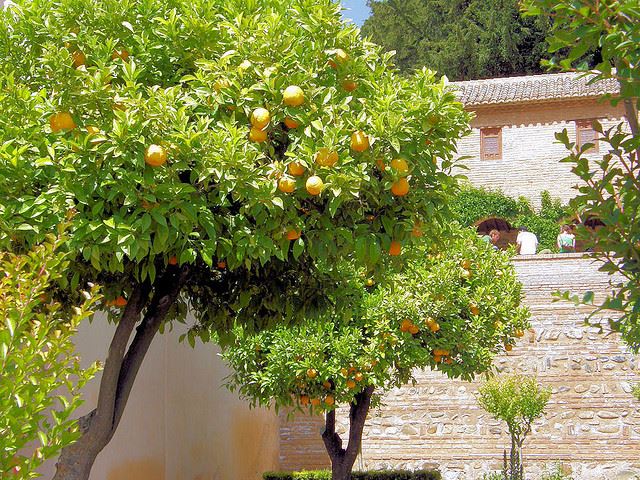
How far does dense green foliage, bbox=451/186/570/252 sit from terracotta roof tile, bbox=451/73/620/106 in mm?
2970

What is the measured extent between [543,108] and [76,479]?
84.8 ft

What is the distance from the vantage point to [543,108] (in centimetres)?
2852

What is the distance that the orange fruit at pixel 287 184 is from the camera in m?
4.26

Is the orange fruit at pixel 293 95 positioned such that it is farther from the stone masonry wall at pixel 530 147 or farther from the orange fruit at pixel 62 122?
the stone masonry wall at pixel 530 147

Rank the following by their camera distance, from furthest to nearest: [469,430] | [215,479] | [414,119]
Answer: [469,430] → [215,479] → [414,119]

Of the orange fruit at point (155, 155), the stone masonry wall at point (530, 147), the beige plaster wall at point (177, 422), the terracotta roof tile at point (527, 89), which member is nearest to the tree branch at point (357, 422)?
the beige plaster wall at point (177, 422)

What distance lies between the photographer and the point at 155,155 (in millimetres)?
4125

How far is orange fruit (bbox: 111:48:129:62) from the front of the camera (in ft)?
15.4

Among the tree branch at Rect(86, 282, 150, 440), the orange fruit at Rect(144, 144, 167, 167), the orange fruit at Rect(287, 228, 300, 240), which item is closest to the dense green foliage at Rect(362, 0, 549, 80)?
the tree branch at Rect(86, 282, 150, 440)

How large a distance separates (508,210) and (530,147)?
2.53 meters

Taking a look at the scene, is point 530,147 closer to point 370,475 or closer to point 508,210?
point 508,210

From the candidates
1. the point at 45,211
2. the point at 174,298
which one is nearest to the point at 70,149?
the point at 45,211

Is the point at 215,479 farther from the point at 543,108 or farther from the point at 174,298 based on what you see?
the point at 543,108

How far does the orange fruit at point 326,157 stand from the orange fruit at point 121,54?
50.0 inches
